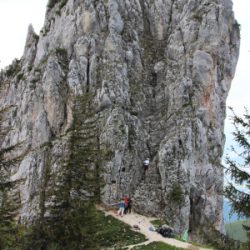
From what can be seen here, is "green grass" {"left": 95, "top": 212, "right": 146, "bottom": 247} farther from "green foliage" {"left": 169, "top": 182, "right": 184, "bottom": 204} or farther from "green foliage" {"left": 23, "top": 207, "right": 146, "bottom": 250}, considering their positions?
"green foliage" {"left": 169, "top": 182, "right": 184, "bottom": 204}

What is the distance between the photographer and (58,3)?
7206 cm

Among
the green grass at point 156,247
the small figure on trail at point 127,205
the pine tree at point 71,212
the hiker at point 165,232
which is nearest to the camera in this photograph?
the pine tree at point 71,212

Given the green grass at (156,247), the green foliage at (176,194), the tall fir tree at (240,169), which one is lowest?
the green grass at (156,247)

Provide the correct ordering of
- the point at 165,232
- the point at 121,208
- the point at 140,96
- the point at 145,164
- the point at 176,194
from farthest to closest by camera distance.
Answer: the point at 140,96, the point at 145,164, the point at 176,194, the point at 121,208, the point at 165,232

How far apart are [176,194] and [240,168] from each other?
30.7 meters

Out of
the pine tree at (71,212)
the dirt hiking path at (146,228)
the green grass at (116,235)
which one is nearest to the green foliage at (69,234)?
the pine tree at (71,212)

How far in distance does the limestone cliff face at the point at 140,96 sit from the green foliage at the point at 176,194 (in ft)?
0.39

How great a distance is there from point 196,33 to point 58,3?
2496 centimetres

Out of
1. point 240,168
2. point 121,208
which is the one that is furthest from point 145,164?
point 240,168

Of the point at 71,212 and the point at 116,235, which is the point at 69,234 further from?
the point at 116,235

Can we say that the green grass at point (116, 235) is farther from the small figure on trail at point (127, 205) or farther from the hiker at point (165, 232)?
the small figure on trail at point (127, 205)

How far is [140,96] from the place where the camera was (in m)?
58.8

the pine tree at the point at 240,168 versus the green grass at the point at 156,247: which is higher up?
the pine tree at the point at 240,168

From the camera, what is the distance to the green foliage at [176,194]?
49938 mm
